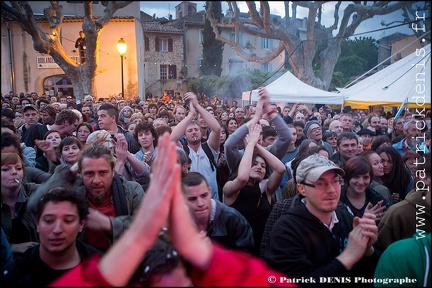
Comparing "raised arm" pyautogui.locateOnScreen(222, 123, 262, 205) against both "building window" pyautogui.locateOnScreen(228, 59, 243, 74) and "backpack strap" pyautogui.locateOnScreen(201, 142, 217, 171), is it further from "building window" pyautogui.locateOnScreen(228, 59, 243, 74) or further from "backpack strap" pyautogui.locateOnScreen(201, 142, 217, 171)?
"building window" pyautogui.locateOnScreen(228, 59, 243, 74)

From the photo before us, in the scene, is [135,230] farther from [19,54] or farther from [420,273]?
[19,54]

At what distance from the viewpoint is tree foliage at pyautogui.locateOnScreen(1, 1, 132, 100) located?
2125 mm

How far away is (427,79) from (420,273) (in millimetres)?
1326

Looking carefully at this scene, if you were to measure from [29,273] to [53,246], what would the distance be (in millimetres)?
158

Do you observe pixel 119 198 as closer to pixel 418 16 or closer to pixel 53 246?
pixel 53 246

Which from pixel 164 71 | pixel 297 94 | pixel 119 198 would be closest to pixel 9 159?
pixel 119 198

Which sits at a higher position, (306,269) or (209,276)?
(209,276)

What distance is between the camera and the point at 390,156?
3.79 metres

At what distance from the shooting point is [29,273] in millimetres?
1695

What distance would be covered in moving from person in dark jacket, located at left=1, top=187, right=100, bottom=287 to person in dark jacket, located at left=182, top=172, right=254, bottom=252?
0.67 m

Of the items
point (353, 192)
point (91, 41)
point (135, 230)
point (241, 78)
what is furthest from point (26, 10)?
point (241, 78)

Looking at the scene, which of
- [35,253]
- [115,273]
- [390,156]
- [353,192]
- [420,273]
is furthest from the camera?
[390,156]

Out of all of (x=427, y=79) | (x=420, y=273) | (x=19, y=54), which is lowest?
(x=420, y=273)

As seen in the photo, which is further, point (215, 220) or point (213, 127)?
point (213, 127)
